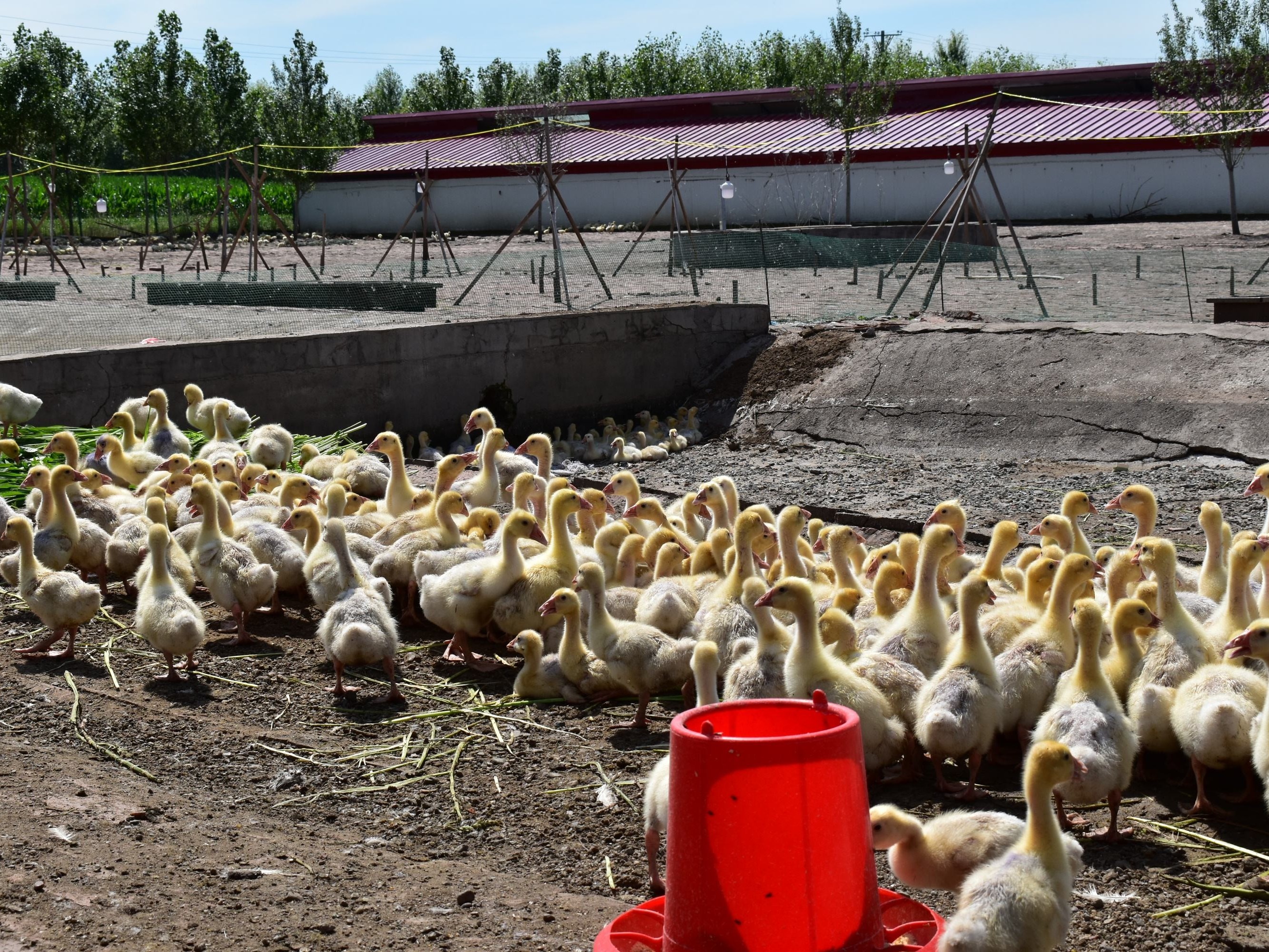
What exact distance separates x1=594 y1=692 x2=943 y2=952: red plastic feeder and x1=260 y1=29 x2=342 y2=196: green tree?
157 ft

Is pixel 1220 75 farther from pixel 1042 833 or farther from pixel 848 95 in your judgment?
pixel 1042 833

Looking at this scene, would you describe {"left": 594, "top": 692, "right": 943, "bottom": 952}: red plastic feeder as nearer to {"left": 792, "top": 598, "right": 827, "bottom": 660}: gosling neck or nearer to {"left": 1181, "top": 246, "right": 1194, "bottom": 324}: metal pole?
{"left": 792, "top": 598, "right": 827, "bottom": 660}: gosling neck

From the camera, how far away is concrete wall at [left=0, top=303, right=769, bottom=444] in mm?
13398

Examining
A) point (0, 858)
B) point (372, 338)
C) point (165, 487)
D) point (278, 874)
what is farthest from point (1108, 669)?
point (372, 338)

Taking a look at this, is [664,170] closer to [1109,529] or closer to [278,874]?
[1109,529]

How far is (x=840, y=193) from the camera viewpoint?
46.3m

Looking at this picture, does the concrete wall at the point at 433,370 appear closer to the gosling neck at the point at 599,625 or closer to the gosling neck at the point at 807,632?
the gosling neck at the point at 599,625

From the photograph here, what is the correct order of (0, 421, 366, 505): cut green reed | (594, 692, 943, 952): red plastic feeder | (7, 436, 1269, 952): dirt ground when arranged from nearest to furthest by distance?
(594, 692, 943, 952): red plastic feeder
(7, 436, 1269, 952): dirt ground
(0, 421, 366, 505): cut green reed

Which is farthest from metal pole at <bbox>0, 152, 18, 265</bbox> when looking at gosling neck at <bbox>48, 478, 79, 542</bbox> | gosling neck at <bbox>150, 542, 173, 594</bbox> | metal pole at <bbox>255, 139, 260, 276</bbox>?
gosling neck at <bbox>150, 542, 173, 594</bbox>

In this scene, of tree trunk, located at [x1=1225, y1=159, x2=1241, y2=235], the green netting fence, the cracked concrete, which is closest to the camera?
the cracked concrete

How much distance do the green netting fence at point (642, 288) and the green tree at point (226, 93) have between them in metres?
30.4

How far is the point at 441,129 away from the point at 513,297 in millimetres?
38571

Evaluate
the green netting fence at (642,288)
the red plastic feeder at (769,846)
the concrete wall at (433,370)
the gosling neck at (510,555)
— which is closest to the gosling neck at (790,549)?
the gosling neck at (510,555)

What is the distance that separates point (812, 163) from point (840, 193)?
1.50m
